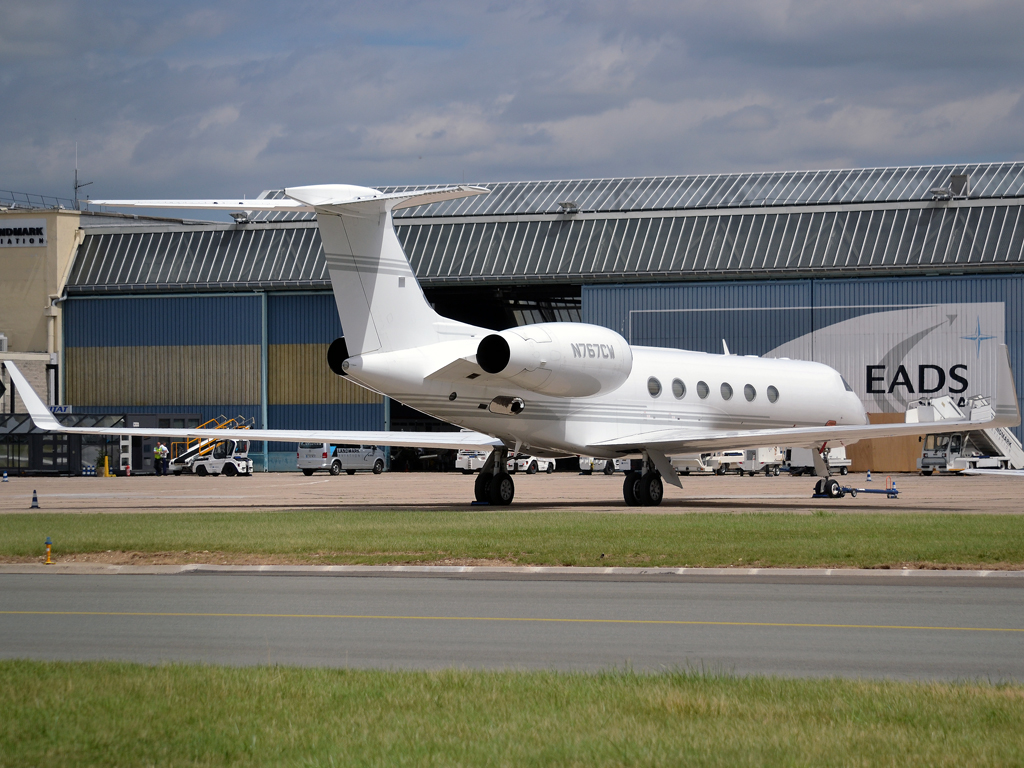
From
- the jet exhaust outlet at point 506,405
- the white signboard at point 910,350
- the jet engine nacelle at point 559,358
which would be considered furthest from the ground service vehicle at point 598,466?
the jet exhaust outlet at point 506,405

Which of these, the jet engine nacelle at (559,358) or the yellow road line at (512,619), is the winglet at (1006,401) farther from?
the yellow road line at (512,619)

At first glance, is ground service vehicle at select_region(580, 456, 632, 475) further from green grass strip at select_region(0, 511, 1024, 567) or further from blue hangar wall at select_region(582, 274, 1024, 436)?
green grass strip at select_region(0, 511, 1024, 567)

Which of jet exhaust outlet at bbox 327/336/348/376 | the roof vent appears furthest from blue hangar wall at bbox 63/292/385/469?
jet exhaust outlet at bbox 327/336/348/376

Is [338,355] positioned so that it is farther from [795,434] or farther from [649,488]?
[795,434]

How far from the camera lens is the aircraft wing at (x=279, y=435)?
26359mm

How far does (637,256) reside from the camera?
61.2 m

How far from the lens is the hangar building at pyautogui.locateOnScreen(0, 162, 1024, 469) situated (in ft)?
188

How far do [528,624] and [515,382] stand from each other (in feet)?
48.9

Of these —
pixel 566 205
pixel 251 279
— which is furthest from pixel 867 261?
pixel 251 279

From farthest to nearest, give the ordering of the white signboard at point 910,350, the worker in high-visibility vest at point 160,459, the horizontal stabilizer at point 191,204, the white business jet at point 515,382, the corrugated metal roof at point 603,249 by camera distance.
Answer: the worker in high-visibility vest at point 160,459
the corrugated metal roof at point 603,249
the white signboard at point 910,350
the white business jet at point 515,382
the horizontal stabilizer at point 191,204

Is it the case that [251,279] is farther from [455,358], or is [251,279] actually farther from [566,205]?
[455,358]

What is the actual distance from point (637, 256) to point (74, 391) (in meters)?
33.5

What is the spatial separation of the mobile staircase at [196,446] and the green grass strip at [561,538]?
40529 mm

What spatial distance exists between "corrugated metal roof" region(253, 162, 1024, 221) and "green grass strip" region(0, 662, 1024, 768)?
5514cm
